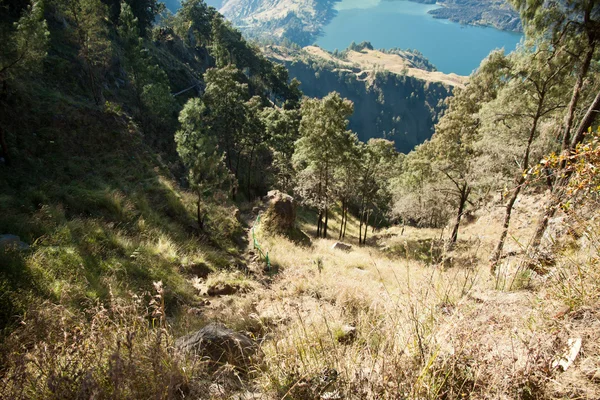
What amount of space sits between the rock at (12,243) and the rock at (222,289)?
4.12 metres

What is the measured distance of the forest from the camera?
8.11 feet

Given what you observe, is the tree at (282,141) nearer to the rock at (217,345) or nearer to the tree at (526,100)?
the tree at (526,100)

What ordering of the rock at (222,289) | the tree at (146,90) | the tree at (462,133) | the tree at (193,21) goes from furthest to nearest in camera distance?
the tree at (193,21)
the tree at (146,90)
the tree at (462,133)
the rock at (222,289)

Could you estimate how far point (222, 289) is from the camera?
8609 mm

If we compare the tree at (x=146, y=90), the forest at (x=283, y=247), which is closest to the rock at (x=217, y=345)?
the forest at (x=283, y=247)

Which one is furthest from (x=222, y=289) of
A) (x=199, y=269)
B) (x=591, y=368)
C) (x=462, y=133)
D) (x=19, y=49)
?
(x=462, y=133)

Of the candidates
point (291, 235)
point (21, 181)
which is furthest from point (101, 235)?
point (291, 235)

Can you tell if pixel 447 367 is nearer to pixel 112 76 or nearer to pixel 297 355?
pixel 297 355

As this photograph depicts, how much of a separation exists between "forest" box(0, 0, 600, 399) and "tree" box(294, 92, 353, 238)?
142mm

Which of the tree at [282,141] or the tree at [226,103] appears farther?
the tree at [282,141]

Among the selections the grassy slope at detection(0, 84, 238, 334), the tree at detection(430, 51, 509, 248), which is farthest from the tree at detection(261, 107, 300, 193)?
the tree at detection(430, 51, 509, 248)

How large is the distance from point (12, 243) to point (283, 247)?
11.5 m

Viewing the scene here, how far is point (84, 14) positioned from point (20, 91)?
32.7 ft

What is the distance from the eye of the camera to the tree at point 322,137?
1928cm
